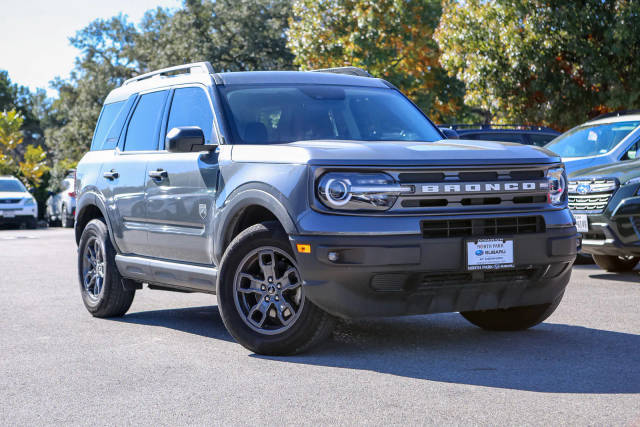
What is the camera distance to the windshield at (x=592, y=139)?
11812 mm

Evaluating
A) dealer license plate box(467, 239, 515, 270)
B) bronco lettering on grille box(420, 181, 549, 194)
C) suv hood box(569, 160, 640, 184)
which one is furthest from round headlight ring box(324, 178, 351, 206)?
suv hood box(569, 160, 640, 184)

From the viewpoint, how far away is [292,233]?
19.5 ft

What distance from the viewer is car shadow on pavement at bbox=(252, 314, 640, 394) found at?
18.0 feet

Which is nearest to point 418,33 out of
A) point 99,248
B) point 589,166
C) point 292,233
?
point 589,166

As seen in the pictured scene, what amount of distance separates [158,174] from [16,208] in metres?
24.0

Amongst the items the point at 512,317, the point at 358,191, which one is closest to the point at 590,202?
the point at 512,317

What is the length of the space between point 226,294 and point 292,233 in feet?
2.47

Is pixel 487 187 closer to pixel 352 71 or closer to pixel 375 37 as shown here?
pixel 352 71

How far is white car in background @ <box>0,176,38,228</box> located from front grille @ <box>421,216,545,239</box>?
25.8m

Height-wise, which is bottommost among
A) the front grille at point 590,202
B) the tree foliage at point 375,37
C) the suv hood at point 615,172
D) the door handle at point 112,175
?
the front grille at point 590,202

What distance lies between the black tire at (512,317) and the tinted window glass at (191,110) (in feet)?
7.88

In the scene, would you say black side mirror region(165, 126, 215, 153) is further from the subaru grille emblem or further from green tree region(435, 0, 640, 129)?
green tree region(435, 0, 640, 129)

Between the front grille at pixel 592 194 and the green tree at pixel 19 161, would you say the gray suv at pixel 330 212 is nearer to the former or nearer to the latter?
the front grille at pixel 592 194

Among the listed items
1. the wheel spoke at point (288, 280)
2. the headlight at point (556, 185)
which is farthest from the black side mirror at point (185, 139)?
the headlight at point (556, 185)
